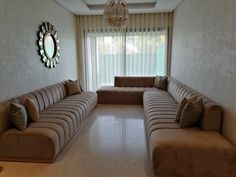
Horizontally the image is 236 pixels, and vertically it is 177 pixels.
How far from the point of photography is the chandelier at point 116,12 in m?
3.24

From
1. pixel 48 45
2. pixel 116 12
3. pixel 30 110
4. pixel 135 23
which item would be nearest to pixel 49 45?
pixel 48 45

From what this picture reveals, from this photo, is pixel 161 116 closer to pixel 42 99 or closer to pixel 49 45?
pixel 42 99

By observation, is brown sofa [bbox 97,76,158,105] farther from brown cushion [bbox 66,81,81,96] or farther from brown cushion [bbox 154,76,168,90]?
brown cushion [bbox 66,81,81,96]

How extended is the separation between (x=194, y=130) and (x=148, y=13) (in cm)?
428

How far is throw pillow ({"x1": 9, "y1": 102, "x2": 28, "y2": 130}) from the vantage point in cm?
244

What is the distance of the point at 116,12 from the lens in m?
3.29

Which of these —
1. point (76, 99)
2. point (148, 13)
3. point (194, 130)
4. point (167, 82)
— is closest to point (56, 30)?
point (76, 99)

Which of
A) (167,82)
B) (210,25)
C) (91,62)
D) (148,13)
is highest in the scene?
(148,13)

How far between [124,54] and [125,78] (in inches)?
31.9

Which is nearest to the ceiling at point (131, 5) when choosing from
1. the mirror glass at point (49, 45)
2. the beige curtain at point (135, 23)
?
the beige curtain at point (135, 23)

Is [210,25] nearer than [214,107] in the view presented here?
No

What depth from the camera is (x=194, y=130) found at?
235cm

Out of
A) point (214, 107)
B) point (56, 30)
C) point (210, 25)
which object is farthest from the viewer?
point (56, 30)

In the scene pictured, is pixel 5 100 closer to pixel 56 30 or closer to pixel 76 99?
pixel 76 99
